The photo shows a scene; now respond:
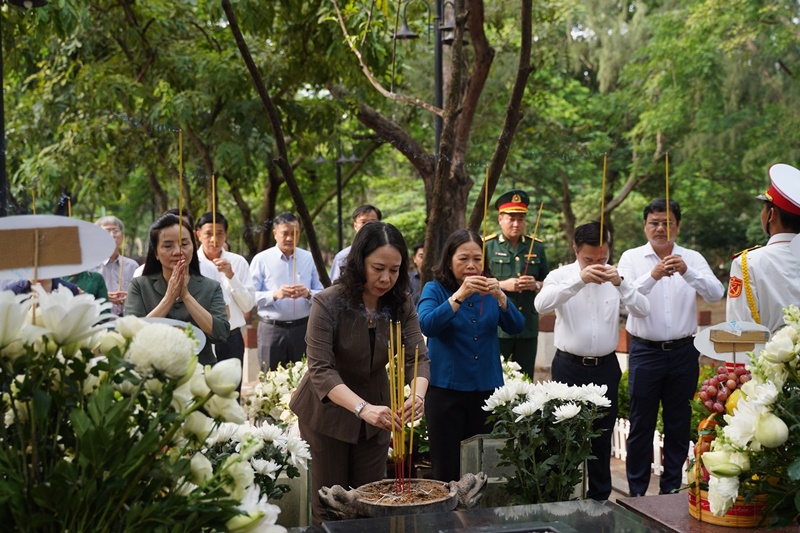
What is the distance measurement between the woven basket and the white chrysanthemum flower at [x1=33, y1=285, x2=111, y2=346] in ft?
6.73

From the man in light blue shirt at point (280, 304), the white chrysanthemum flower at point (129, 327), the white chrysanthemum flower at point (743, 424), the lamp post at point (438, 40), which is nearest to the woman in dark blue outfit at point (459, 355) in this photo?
the white chrysanthemum flower at point (743, 424)

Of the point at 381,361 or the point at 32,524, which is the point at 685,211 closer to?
the point at 381,361

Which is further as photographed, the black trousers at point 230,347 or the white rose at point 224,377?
the black trousers at point 230,347

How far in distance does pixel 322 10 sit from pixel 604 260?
3.69 m

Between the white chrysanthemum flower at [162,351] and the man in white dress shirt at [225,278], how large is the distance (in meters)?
4.37

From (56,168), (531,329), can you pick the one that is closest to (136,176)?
(56,168)

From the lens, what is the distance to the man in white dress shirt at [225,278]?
→ 6258 mm

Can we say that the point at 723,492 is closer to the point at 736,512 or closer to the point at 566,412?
the point at 736,512

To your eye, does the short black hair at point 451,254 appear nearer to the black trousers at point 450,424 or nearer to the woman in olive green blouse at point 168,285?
the black trousers at point 450,424

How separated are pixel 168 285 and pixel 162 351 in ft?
8.09

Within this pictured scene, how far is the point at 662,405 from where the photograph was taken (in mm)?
5441

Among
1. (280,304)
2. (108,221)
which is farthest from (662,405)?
(108,221)

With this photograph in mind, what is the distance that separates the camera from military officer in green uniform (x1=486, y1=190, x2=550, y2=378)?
6.52 metres

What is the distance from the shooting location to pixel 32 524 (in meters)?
1.69
